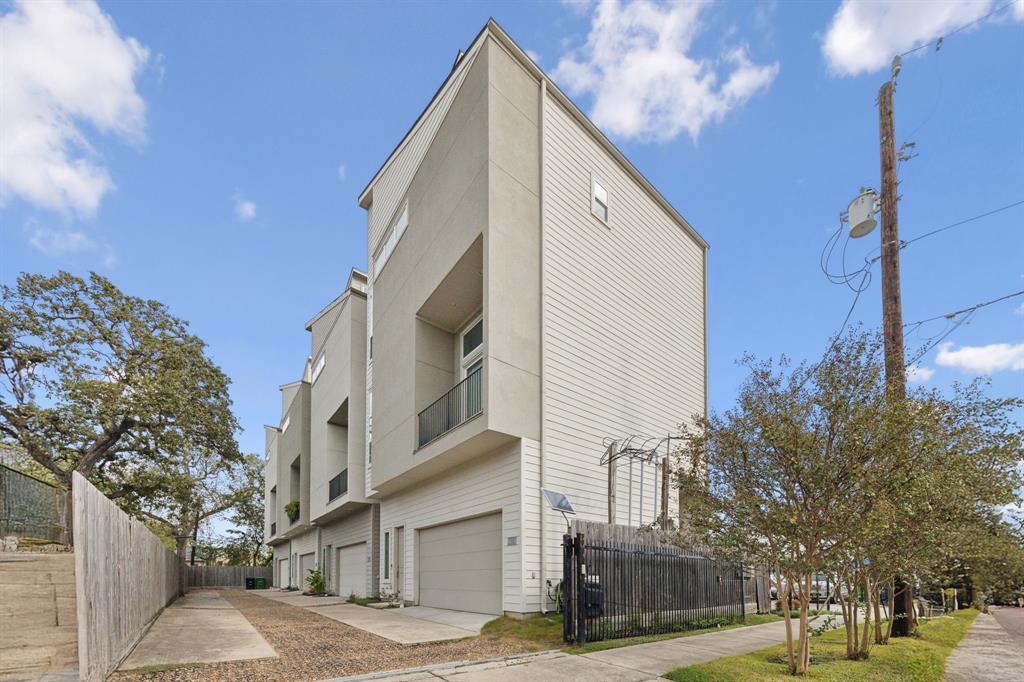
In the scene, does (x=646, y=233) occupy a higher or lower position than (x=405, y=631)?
higher

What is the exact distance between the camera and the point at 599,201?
48.5ft

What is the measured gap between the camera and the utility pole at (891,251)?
11281 millimetres

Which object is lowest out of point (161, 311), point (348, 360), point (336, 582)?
point (336, 582)

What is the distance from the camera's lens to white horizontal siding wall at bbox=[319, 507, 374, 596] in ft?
65.6

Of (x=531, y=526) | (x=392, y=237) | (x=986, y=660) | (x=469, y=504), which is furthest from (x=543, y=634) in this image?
(x=392, y=237)

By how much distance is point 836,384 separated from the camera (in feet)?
→ 23.9

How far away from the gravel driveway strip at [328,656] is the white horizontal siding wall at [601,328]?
3001 millimetres

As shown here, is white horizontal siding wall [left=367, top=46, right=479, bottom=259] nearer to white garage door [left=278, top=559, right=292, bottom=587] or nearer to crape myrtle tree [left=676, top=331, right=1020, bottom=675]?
crape myrtle tree [left=676, top=331, right=1020, bottom=675]

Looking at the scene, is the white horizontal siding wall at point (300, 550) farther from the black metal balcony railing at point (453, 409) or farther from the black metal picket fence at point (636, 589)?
the black metal picket fence at point (636, 589)

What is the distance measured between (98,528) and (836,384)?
845 centimetres

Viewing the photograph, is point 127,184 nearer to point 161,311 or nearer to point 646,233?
point 161,311

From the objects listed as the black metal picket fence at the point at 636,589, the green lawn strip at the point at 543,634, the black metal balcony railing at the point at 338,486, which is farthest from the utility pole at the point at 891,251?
the black metal balcony railing at the point at 338,486

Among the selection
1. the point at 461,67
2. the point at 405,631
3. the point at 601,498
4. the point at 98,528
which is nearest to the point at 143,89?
the point at 461,67

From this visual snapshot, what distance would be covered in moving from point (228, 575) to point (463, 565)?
37481 mm
